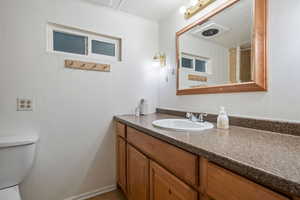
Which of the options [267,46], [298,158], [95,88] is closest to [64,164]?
[95,88]

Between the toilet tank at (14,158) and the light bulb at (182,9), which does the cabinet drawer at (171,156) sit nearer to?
the toilet tank at (14,158)

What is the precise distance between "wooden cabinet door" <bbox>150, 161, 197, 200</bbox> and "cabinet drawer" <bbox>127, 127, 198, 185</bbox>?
4cm

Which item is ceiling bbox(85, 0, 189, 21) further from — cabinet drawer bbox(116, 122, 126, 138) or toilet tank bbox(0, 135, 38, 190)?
toilet tank bbox(0, 135, 38, 190)

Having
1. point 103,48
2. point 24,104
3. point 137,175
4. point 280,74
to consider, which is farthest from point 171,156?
point 103,48

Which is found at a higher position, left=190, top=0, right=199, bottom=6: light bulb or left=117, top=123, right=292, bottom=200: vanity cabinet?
left=190, top=0, right=199, bottom=6: light bulb

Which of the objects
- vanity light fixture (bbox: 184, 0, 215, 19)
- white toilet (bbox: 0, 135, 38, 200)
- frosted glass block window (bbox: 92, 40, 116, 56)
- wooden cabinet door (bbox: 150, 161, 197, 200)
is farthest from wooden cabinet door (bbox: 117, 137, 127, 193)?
vanity light fixture (bbox: 184, 0, 215, 19)

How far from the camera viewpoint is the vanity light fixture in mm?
1327

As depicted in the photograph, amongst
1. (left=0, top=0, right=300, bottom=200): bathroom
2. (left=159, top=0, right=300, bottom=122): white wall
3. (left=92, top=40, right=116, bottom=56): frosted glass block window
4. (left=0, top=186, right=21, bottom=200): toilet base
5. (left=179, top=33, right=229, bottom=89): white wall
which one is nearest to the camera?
(left=0, top=0, right=300, bottom=200): bathroom

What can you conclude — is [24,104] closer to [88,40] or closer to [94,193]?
[88,40]

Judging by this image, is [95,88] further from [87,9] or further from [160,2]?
[160,2]

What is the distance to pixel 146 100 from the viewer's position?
1.93 meters

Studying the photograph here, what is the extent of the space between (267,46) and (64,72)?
1.68 metres

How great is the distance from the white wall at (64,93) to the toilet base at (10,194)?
27 centimetres

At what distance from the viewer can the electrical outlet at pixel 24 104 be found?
4.28ft
